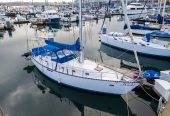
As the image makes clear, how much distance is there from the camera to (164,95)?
48.5 ft

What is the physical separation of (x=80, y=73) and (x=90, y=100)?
258 centimetres

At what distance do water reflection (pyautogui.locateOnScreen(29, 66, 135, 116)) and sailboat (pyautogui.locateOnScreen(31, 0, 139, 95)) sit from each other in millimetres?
599

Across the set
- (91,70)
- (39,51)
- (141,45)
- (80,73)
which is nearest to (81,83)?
(80,73)

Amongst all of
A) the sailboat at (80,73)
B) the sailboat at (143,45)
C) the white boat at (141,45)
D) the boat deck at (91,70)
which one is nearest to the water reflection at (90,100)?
the sailboat at (80,73)

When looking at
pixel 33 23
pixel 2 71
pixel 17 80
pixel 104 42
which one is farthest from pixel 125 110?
pixel 33 23

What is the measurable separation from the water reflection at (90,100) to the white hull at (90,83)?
619 mm

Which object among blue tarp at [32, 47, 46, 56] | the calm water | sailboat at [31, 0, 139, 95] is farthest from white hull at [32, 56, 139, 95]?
blue tarp at [32, 47, 46, 56]

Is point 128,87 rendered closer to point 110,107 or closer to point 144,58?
point 110,107

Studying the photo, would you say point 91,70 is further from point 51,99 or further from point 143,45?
point 143,45

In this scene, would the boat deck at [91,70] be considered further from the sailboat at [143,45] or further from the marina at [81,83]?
the sailboat at [143,45]

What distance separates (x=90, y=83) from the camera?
17.3 metres

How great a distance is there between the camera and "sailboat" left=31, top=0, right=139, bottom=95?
1654 centimetres

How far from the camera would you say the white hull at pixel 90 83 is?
16.3 meters

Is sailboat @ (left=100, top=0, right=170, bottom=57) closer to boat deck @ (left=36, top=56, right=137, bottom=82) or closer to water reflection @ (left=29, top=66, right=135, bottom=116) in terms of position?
boat deck @ (left=36, top=56, right=137, bottom=82)
